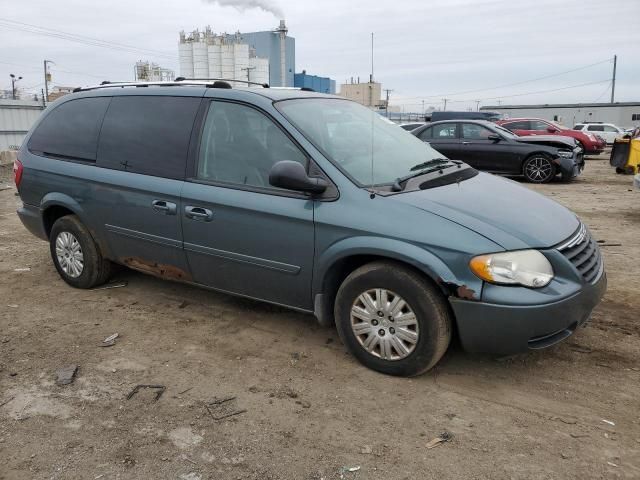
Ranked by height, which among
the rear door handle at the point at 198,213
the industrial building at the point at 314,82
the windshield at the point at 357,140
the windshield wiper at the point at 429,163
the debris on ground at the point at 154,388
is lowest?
the debris on ground at the point at 154,388

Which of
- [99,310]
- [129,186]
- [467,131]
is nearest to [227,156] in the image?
[129,186]

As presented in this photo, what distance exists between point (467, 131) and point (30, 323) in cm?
1124

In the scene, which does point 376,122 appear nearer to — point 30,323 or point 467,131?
point 30,323

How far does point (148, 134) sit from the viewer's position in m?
4.25

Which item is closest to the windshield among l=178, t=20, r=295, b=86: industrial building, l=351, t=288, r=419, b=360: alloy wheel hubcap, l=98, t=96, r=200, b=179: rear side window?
l=351, t=288, r=419, b=360: alloy wheel hubcap

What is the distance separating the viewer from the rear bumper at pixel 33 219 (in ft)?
16.7

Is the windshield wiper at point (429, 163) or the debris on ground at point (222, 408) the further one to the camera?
the windshield wiper at point (429, 163)

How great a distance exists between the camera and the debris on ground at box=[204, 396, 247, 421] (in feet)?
9.77

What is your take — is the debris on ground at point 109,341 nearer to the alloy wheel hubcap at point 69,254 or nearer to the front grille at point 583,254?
the alloy wheel hubcap at point 69,254

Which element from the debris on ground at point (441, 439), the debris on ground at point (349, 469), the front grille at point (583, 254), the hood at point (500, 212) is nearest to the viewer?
the debris on ground at point (349, 469)

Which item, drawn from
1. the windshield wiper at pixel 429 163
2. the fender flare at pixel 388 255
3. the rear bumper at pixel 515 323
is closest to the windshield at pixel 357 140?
the windshield wiper at pixel 429 163

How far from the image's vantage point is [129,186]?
424 cm

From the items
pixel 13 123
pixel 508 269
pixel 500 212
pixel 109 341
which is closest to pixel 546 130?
pixel 500 212

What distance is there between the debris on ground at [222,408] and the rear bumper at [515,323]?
4.52ft
